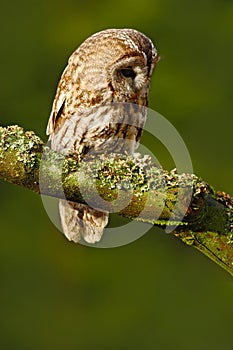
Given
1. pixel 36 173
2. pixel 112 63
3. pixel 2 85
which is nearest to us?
pixel 36 173

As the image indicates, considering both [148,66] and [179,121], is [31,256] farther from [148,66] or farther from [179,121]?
[148,66]

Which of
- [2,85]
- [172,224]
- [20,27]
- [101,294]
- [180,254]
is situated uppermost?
[20,27]

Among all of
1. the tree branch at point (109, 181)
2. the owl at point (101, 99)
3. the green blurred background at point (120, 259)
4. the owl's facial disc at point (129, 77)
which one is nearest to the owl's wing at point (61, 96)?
the owl at point (101, 99)

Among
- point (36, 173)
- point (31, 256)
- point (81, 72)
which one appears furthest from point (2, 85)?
point (36, 173)

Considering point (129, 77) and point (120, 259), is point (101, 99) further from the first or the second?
point (120, 259)

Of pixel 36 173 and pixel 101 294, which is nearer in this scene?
pixel 36 173
